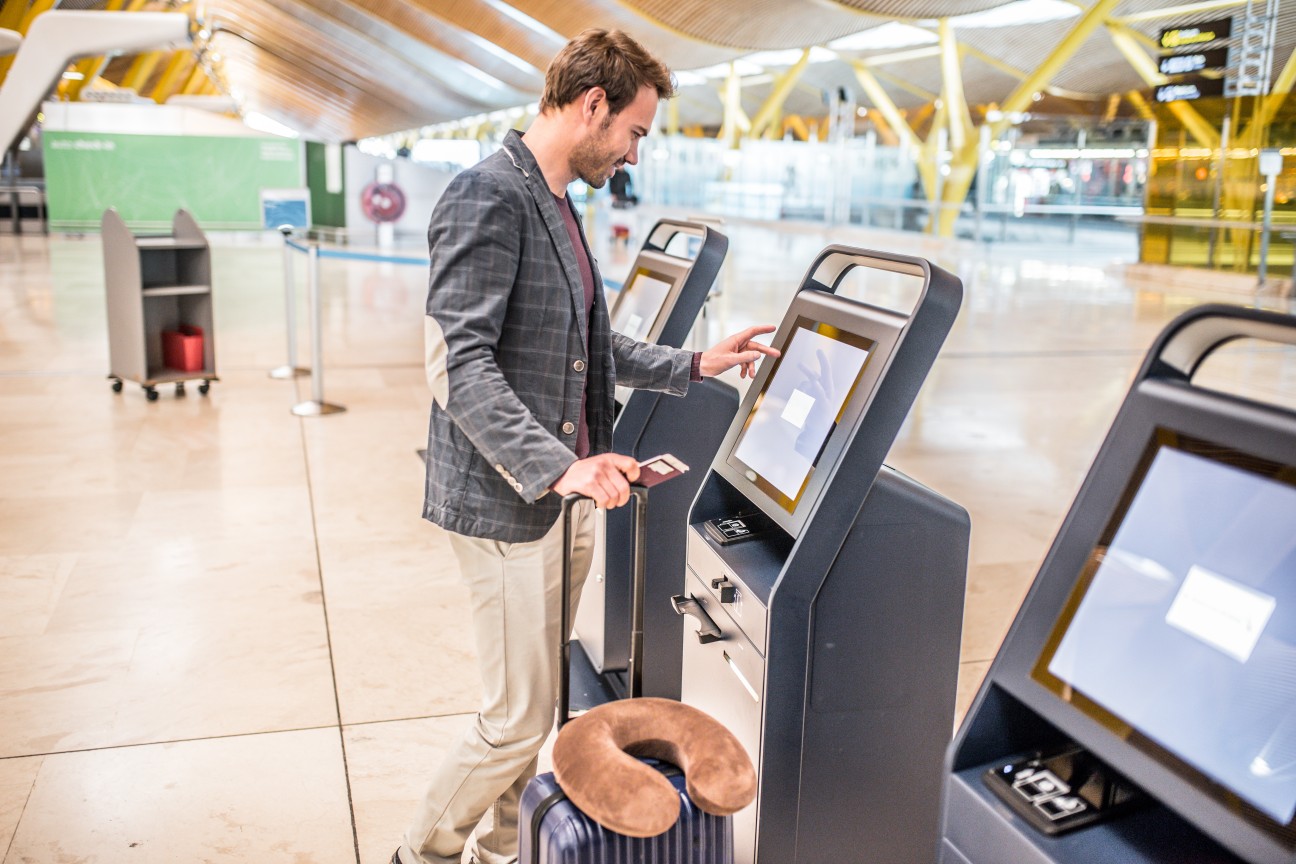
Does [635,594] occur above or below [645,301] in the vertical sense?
below

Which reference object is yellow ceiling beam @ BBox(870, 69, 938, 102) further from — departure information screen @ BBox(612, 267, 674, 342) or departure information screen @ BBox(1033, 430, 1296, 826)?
departure information screen @ BBox(1033, 430, 1296, 826)

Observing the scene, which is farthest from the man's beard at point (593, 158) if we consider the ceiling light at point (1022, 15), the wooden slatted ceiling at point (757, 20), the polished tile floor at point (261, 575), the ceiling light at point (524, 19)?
the ceiling light at point (524, 19)

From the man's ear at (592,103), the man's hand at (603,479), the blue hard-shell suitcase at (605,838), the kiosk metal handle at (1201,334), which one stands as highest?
the man's ear at (592,103)

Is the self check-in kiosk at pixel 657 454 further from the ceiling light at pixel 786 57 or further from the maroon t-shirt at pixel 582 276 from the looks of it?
the ceiling light at pixel 786 57

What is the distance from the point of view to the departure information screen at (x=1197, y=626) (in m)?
1.03

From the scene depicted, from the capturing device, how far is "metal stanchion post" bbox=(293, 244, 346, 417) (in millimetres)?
6685

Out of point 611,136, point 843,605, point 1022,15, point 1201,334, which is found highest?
point 1022,15

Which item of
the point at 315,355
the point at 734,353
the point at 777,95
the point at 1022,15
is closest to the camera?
the point at 734,353

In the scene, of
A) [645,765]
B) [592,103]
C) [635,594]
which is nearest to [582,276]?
[592,103]

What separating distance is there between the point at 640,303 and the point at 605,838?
1.87 meters

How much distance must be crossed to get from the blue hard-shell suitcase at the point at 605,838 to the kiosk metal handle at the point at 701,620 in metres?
0.39

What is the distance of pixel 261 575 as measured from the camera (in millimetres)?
4203

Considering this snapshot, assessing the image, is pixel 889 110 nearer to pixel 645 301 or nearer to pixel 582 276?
pixel 645 301

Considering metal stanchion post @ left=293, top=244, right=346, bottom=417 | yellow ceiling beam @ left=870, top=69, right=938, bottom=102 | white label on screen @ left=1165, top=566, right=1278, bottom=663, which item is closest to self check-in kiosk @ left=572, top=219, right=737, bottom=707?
white label on screen @ left=1165, top=566, right=1278, bottom=663
